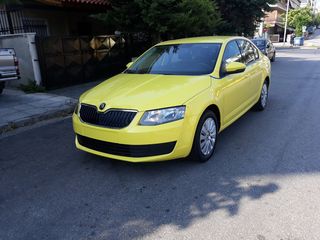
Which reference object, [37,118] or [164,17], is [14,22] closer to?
[164,17]

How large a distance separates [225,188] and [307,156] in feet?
4.97

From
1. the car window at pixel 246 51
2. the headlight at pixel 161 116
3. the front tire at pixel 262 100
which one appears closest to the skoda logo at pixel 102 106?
the headlight at pixel 161 116

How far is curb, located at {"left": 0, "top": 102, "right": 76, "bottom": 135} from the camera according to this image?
598cm

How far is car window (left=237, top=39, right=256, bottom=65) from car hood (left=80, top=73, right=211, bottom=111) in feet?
5.28

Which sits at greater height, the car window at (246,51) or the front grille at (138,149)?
the car window at (246,51)

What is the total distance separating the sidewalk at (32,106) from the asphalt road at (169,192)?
44.4 inches

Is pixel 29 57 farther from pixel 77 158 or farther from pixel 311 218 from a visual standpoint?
pixel 311 218

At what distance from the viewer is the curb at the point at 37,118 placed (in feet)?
19.6

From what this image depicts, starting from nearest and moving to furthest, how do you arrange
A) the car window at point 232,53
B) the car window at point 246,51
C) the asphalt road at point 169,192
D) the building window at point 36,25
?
the asphalt road at point 169,192, the car window at point 232,53, the car window at point 246,51, the building window at point 36,25

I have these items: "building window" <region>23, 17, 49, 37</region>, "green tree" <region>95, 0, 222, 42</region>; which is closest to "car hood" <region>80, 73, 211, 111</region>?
"green tree" <region>95, 0, 222, 42</region>

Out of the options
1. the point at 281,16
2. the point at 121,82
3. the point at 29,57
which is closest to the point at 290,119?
the point at 121,82

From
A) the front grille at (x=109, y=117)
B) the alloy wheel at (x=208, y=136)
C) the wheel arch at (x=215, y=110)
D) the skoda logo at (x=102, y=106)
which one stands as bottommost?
the alloy wheel at (x=208, y=136)

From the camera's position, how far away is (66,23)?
13.1 m

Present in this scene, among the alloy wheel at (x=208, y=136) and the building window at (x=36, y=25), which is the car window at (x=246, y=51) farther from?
the building window at (x=36, y=25)
